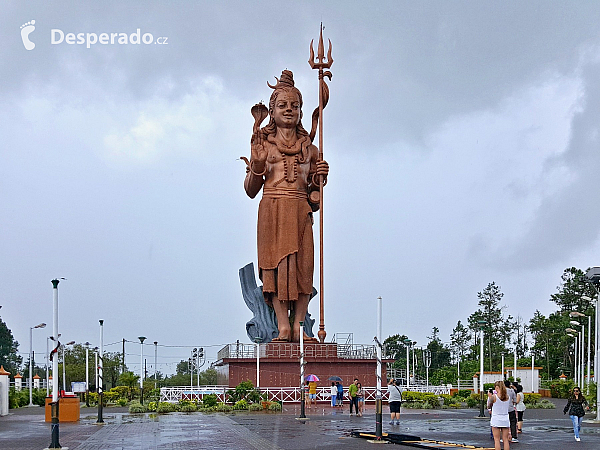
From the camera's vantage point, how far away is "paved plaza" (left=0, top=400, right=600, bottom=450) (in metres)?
16.9

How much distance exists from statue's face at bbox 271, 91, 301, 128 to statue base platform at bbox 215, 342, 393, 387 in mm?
9741

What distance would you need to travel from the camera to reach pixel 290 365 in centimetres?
3416

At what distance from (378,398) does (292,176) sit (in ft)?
66.8

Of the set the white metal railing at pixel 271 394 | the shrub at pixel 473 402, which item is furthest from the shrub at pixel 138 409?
the shrub at pixel 473 402

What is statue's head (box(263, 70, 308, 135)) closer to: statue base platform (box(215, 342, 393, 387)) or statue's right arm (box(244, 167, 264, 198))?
statue's right arm (box(244, 167, 264, 198))

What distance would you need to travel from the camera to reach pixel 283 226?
36.7 meters

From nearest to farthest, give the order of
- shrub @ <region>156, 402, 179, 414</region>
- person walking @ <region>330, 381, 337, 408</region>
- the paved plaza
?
the paved plaza
shrub @ <region>156, 402, 179, 414</region>
person walking @ <region>330, 381, 337, 408</region>

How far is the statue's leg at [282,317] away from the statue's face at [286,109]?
7774 millimetres

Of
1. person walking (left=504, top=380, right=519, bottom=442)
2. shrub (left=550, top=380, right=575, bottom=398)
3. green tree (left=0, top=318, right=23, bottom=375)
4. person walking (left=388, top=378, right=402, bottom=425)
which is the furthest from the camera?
green tree (left=0, top=318, right=23, bottom=375)

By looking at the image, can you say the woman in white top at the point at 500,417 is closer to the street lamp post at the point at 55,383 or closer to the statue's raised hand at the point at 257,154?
the street lamp post at the point at 55,383

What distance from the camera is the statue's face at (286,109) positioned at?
120 ft

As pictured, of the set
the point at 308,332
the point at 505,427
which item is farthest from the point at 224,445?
the point at 308,332

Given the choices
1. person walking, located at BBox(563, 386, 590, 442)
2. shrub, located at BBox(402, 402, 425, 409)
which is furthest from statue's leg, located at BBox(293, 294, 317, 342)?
person walking, located at BBox(563, 386, 590, 442)

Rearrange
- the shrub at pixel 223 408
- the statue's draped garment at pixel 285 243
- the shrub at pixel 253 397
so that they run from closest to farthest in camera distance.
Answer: the shrub at pixel 223 408, the shrub at pixel 253 397, the statue's draped garment at pixel 285 243
